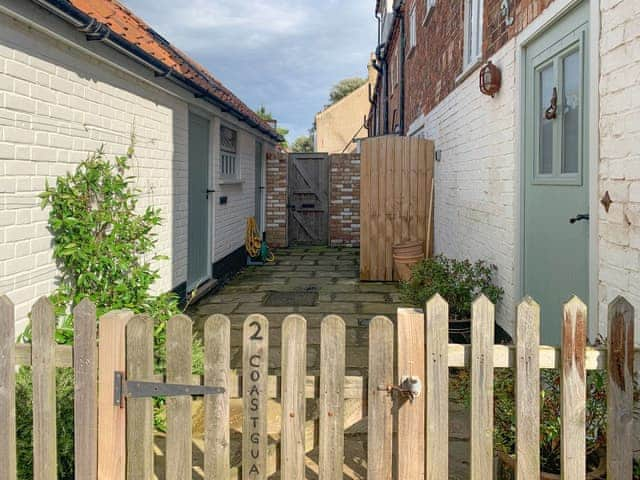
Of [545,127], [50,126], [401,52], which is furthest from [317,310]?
[401,52]

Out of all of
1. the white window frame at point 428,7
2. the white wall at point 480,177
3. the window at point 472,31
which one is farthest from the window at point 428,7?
the window at point 472,31

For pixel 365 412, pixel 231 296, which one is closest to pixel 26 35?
pixel 365 412

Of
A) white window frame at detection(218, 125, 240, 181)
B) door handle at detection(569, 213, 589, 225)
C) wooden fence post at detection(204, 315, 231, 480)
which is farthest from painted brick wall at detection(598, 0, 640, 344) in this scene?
white window frame at detection(218, 125, 240, 181)

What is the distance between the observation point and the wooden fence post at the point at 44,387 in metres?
2.28

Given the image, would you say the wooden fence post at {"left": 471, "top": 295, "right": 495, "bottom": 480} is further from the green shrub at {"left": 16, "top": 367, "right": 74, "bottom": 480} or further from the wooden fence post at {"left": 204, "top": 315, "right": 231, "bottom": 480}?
the green shrub at {"left": 16, "top": 367, "right": 74, "bottom": 480}

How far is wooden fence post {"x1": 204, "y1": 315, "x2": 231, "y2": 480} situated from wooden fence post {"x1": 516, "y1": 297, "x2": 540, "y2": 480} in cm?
109

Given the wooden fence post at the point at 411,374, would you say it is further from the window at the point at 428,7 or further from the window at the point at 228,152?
the window at the point at 428,7

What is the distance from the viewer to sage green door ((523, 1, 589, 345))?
374cm

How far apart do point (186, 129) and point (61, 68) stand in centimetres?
318

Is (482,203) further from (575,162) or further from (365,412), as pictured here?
(365,412)

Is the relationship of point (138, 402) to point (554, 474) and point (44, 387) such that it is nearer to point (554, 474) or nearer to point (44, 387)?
point (44, 387)

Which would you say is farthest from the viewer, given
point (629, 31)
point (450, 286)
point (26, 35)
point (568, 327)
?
point (450, 286)

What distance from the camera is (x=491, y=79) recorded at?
17.8 ft

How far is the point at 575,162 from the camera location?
12.9ft
